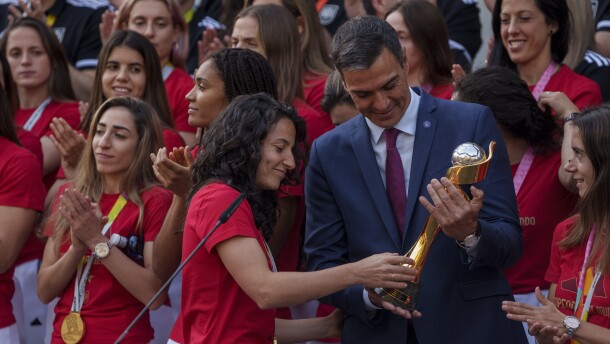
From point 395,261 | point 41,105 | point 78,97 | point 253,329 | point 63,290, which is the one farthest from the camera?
point 78,97

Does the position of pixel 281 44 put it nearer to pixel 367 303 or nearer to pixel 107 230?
pixel 107 230

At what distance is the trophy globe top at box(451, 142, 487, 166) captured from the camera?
13.0 feet

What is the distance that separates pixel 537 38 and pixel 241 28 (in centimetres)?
172

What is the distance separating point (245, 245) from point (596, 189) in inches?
61.2

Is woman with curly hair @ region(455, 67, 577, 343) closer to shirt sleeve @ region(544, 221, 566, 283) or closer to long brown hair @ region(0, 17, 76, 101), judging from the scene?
shirt sleeve @ region(544, 221, 566, 283)

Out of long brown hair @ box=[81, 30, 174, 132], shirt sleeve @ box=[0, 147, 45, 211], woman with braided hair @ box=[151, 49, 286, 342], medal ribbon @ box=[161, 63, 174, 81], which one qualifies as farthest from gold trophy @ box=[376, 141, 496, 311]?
medal ribbon @ box=[161, 63, 174, 81]

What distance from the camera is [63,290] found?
574 centimetres

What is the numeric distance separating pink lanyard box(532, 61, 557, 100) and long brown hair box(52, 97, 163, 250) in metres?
2.03

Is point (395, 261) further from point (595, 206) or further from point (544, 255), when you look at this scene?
point (544, 255)

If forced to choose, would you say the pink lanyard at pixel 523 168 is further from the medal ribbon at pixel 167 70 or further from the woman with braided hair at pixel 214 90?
the medal ribbon at pixel 167 70

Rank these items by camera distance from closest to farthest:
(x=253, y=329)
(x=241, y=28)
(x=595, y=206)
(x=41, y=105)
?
1. (x=253, y=329)
2. (x=595, y=206)
3. (x=241, y=28)
4. (x=41, y=105)

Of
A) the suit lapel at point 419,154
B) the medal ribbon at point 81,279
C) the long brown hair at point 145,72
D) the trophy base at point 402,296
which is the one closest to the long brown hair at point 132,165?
the medal ribbon at point 81,279

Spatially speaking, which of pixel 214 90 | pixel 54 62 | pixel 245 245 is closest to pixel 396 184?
pixel 245 245

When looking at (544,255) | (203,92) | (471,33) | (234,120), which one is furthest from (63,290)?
(471,33)
